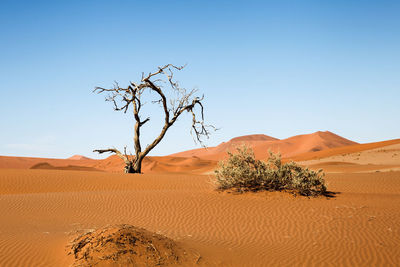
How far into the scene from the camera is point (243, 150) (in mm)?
12055

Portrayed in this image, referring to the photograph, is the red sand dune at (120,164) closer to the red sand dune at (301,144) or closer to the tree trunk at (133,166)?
the tree trunk at (133,166)

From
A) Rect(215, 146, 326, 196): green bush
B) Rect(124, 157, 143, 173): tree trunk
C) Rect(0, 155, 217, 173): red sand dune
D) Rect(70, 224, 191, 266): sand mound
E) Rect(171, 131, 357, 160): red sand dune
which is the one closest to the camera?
Rect(70, 224, 191, 266): sand mound

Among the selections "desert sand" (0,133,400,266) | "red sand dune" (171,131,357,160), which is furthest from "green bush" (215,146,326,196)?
"red sand dune" (171,131,357,160)

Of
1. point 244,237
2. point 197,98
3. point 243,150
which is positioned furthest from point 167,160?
point 244,237

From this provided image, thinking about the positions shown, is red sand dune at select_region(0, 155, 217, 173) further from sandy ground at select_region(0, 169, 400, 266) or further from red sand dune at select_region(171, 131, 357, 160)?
sandy ground at select_region(0, 169, 400, 266)

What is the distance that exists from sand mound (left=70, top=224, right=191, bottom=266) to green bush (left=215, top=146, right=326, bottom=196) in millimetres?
6255

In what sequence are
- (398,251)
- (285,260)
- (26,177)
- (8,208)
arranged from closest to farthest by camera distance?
(285,260), (398,251), (8,208), (26,177)

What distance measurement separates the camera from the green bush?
1113 centimetres

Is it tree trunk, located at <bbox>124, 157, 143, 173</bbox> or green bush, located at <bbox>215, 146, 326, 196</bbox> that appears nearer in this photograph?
green bush, located at <bbox>215, 146, 326, 196</bbox>

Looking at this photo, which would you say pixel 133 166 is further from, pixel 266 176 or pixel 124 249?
pixel 124 249

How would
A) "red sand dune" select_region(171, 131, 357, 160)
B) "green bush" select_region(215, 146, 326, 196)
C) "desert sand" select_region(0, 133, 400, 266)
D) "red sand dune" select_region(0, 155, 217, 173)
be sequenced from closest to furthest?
"desert sand" select_region(0, 133, 400, 266), "green bush" select_region(215, 146, 326, 196), "red sand dune" select_region(0, 155, 217, 173), "red sand dune" select_region(171, 131, 357, 160)

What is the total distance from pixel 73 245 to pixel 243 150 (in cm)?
784

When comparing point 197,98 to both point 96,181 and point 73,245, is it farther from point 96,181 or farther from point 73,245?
point 73,245

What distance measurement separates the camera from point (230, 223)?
821cm
